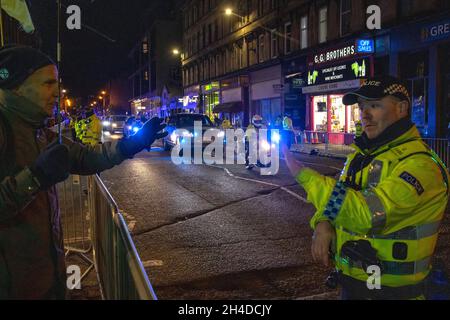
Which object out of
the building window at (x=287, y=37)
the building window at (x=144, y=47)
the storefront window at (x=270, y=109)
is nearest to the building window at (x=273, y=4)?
the building window at (x=287, y=37)

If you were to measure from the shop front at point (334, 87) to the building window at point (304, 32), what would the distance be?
226cm

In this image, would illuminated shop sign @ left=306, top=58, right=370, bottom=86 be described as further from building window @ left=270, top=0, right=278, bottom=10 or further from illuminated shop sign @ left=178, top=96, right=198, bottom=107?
illuminated shop sign @ left=178, top=96, right=198, bottom=107

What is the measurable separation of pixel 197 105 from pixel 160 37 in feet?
85.8

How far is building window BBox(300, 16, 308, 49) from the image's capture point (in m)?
30.4

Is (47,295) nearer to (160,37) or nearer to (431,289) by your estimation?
(431,289)

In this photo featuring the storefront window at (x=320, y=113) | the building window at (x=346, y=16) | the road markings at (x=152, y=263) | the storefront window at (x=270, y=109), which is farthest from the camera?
the storefront window at (x=270, y=109)

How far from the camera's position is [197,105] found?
5441 centimetres

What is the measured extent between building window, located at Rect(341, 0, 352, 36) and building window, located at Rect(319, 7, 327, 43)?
1.84 metres

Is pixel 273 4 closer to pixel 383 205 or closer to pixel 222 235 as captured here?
pixel 222 235

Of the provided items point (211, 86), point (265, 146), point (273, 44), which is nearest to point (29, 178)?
point (265, 146)

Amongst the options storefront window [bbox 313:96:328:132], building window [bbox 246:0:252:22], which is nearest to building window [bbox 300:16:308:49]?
storefront window [bbox 313:96:328:132]

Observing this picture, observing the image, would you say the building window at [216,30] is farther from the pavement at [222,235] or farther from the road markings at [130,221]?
Answer: the road markings at [130,221]

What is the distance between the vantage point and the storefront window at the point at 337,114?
26.9 metres
